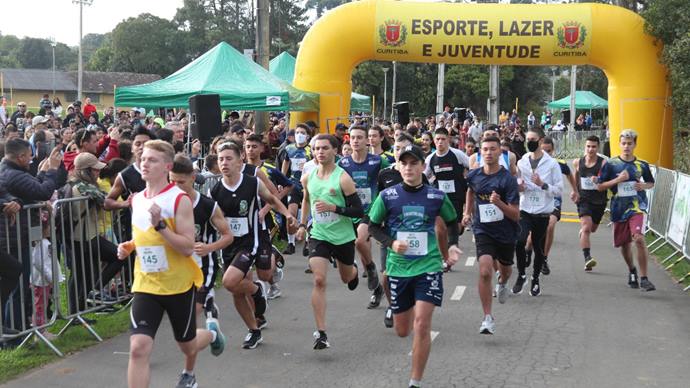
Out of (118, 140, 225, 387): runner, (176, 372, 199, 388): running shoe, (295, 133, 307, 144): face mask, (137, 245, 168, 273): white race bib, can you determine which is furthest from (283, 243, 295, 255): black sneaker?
(137, 245, 168, 273): white race bib

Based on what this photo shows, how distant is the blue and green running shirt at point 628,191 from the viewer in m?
10.7

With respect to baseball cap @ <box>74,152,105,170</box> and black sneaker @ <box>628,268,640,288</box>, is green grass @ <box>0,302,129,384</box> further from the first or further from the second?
black sneaker @ <box>628,268,640,288</box>

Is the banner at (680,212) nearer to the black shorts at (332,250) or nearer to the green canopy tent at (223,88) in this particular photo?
the black shorts at (332,250)

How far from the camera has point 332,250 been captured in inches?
306

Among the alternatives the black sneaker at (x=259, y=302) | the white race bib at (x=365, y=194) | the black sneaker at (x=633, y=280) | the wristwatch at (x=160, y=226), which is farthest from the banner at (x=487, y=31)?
the wristwatch at (x=160, y=226)

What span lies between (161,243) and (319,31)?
51.0 ft

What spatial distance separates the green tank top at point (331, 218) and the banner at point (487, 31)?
42.2 feet

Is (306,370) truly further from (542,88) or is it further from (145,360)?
(542,88)

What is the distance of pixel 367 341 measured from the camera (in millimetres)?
7770

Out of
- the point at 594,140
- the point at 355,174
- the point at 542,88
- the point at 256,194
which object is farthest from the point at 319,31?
the point at 542,88

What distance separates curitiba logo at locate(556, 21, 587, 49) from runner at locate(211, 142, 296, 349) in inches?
557

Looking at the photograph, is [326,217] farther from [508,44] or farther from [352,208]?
[508,44]

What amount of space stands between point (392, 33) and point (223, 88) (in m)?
4.94

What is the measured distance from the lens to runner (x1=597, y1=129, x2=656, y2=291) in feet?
34.8
